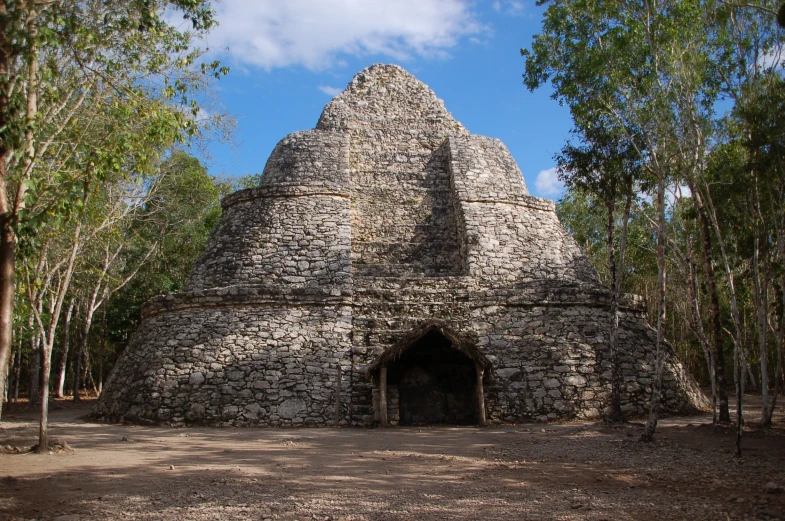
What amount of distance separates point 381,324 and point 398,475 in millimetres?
6204

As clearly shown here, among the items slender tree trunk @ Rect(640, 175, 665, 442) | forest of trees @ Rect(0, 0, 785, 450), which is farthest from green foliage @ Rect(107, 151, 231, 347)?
slender tree trunk @ Rect(640, 175, 665, 442)

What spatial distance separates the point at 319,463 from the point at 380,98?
50.1 feet

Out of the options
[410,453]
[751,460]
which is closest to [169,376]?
[410,453]

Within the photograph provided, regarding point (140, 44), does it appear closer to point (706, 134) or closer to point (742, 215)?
point (706, 134)

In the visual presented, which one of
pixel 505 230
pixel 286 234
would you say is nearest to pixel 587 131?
pixel 505 230

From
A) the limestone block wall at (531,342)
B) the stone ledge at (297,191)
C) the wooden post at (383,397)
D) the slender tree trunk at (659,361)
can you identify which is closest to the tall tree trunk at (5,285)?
the wooden post at (383,397)

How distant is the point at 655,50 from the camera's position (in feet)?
35.3

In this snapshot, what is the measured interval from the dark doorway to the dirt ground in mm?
1189

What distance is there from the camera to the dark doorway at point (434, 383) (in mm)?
12305

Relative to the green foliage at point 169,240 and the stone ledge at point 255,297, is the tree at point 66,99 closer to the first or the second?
the stone ledge at point 255,297

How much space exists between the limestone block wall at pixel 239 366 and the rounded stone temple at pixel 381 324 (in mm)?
28

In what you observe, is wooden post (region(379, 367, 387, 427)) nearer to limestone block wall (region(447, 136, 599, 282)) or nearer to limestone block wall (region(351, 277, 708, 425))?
limestone block wall (region(351, 277, 708, 425))

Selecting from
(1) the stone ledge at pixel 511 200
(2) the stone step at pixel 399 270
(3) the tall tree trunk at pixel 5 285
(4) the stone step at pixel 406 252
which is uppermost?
(1) the stone ledge at pixel 511 200

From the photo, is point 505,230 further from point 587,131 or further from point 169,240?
point 169,240
